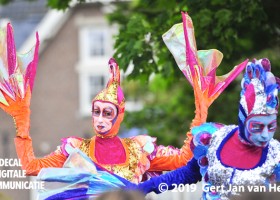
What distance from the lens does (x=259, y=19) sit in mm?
12117

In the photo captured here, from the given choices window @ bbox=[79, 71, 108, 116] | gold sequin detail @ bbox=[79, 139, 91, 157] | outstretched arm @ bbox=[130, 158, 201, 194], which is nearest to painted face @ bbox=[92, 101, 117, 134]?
gold sequin detail @ bbox=[79, 139, 91, 157]

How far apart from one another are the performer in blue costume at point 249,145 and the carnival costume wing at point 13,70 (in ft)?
5.41

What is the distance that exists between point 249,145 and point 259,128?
0.18m

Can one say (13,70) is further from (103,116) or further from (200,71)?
(200,71)

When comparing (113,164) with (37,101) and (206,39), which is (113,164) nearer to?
(206,39)

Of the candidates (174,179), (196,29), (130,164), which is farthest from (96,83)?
(174,179)

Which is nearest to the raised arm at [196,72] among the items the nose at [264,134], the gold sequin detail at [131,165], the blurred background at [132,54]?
the gold sequin detail at [131,165]

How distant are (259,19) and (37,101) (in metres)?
20.1

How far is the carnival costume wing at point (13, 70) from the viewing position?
9125 mm

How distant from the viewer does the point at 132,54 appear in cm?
1187

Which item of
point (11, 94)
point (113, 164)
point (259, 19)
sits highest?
point (259, 19)

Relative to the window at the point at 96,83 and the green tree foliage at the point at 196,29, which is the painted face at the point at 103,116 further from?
the window at the point at 96,83

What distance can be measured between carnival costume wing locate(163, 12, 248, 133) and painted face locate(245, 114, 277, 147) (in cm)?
96

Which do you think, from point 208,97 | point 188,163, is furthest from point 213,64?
point 188,163
